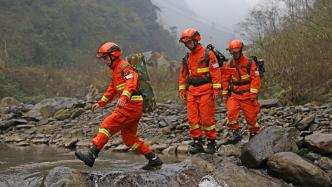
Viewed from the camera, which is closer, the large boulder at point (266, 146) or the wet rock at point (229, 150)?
the large boulder at point (266, 146)

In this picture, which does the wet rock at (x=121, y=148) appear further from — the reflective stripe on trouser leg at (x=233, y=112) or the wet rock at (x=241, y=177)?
the wet rock at (x=241, y=177)

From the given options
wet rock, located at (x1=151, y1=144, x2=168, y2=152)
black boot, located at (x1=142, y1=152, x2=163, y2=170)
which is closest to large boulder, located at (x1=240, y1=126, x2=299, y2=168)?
black boot, located at (x1=142, y1=152, x2=163, y2=170)

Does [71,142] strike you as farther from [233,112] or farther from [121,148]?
[233,112]

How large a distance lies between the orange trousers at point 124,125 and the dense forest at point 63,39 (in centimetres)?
1463

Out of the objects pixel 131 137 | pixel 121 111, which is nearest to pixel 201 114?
pixel 131 137

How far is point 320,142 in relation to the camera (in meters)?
6.67

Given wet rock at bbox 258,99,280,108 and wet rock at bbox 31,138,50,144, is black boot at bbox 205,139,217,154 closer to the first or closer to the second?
wet rock at bbox 258,99,280,108

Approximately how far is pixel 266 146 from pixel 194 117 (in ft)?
4.01

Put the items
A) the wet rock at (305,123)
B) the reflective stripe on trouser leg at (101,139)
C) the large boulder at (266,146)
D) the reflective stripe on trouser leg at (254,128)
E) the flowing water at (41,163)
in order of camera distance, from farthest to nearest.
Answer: the wet rock at (305,123) < the reflective stripe on trouser leg at (254,128) < the large boulder at (266,146) < the flowing water at (41,163) < the reflective stripe on trouser leg at (101,139)

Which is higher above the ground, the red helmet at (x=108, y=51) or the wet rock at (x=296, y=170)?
the red helmet at (x=108, y=51)

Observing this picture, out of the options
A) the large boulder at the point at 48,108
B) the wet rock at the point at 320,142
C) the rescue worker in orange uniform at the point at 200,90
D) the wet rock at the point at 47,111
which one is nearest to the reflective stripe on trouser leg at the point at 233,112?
the rescue worker in orange uniform at the point at 200,90

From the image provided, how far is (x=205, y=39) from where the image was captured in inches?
5236

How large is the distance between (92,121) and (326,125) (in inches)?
306

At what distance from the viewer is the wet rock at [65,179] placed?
216 inches
